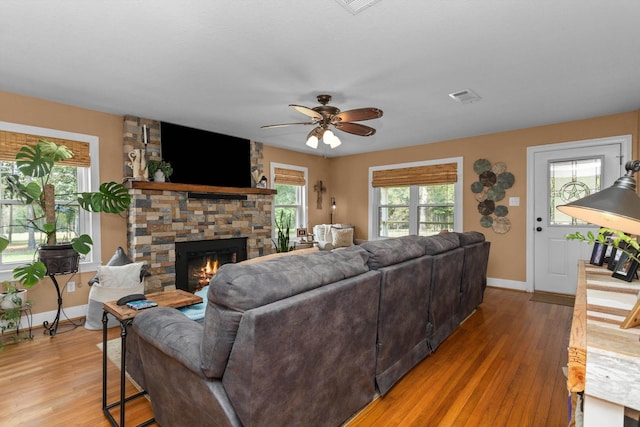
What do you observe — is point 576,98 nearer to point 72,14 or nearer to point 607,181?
point 607,181

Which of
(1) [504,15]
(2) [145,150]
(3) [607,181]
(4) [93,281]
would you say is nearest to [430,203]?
(3) [607,181]

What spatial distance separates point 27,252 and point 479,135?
6.12 meters

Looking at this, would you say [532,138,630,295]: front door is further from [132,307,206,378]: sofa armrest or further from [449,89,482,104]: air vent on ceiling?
[132,307,206,378]: sofa armrest

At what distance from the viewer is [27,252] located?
3.45 meters

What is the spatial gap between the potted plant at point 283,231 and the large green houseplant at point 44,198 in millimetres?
2627

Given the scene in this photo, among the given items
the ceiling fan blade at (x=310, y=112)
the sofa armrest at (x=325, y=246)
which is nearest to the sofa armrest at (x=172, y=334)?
the ceiling fan blade at (x=310, y=112)

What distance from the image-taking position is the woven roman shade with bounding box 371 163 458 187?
17.6 feet

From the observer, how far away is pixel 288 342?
4.53 feet

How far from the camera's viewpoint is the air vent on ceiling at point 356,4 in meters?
1.85

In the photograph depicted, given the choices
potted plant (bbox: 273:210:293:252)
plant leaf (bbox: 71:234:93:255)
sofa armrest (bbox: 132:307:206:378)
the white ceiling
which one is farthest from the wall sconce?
sofa armrest (bbox: 132:307:206:378)

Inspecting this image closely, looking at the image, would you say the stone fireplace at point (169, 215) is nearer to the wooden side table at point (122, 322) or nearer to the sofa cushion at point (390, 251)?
the wooden side table at point (122, 322)

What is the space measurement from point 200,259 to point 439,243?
3.27 metres

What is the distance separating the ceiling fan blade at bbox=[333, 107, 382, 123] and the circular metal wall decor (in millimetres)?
2805

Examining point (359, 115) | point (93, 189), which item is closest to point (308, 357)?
point (359, 115)
